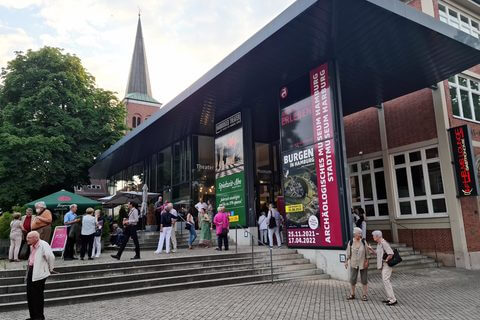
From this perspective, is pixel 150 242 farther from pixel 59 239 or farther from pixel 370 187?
pixel 370 187

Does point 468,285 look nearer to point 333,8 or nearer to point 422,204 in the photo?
point 422,204

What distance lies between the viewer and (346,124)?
18.3 m

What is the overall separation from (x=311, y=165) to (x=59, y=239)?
27.3 feet

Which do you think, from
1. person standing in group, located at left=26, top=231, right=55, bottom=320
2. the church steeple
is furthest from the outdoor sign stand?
the church steeple

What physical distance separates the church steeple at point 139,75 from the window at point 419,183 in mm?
49562

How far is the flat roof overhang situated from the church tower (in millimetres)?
42735

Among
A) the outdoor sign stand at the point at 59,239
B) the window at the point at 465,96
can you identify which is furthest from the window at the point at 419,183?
the outdoor sign stand at the point at 59,239

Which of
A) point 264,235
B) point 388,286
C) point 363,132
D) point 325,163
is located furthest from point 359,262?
point 363,132

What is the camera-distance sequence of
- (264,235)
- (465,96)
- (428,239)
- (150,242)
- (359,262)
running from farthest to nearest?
(465,96)
(150,242)
(264,235)
(428,239)
(359,262)

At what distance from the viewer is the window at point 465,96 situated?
49.7ft

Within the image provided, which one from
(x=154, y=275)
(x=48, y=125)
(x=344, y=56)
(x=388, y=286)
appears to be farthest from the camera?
(x=48, y=125)

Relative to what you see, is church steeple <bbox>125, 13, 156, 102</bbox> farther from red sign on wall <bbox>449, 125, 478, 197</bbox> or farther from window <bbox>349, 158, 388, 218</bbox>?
red sign on wall <bbox>449, 125, 478, 197</bbox>

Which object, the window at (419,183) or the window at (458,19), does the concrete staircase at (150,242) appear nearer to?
the window at (419,183)

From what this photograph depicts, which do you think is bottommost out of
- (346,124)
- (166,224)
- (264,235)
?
(264,235)
